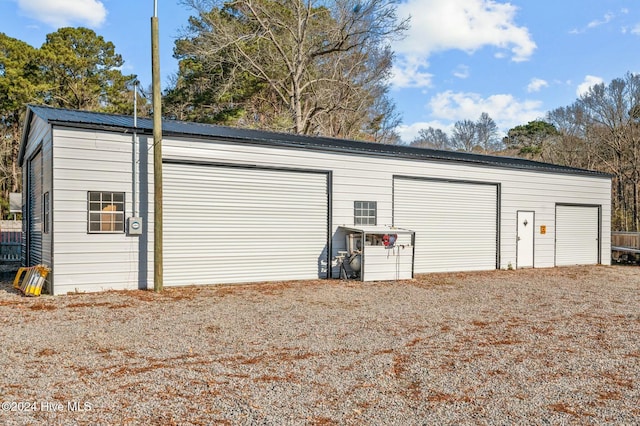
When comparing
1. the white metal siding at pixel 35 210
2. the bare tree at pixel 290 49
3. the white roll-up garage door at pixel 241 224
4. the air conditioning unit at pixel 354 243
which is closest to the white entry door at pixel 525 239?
the air conditioning unit at pixel 354 243

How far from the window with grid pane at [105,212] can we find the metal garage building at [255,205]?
0.8 inches

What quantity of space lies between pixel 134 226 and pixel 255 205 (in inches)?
113

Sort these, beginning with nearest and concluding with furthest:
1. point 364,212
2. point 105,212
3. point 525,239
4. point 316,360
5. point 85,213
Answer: point 316,360, point 85,213, point 105,212, point 364,212, point 525,239

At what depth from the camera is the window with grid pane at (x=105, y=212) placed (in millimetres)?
8969

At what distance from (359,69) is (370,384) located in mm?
23680

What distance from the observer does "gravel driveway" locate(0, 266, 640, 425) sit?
11.1 feet

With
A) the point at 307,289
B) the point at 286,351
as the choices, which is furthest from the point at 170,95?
the point at 286,351

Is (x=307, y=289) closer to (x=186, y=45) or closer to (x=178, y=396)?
(x=178, y=396)

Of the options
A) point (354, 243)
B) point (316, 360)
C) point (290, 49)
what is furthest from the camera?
point (290, 49)

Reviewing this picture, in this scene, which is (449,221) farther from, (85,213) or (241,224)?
(85,213)

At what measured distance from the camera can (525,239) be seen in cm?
1474

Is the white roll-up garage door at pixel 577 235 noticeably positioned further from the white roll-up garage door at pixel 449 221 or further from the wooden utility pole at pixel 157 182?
the wooden utility pole at pixel 157 182

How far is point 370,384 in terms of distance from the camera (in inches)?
157

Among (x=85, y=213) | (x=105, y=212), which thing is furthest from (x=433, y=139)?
(x=85, y=213)
